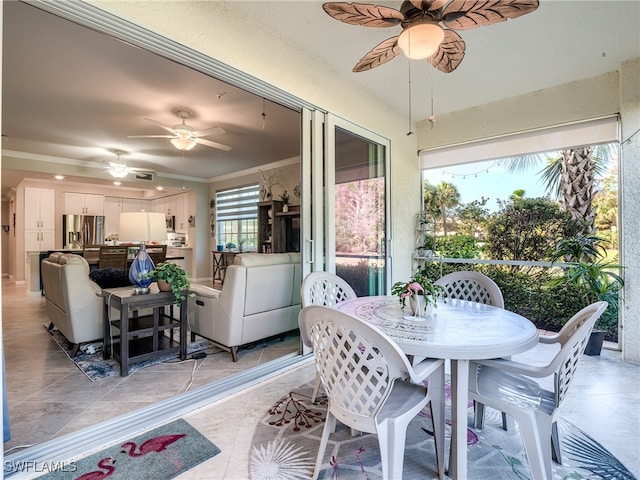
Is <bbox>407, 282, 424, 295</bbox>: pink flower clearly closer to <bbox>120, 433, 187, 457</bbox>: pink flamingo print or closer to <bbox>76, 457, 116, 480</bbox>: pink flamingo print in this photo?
<bbox>120, 433, 187, 457</bbox>: pink flamingo print

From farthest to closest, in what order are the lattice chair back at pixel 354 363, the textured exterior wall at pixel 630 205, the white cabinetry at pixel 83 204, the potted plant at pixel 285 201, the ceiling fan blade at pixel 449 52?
1. the white cabinetry at pixel 83 204
2. the potted plant at pixel 285 201
3. the textured exterior wall at pixel 630 205
4. the ceiling fan blade at pixel 449 52
5. the lattice chair back at pixel 354 363

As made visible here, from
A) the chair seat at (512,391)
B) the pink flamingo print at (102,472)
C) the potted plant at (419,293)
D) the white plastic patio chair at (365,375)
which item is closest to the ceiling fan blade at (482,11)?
the potted plant at (419,293)

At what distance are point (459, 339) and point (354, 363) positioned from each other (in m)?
0.54

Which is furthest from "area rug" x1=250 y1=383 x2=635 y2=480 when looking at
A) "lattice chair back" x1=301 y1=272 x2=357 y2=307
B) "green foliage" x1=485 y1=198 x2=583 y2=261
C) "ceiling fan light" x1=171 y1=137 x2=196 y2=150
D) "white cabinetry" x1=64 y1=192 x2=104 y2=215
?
"white cabinetry" x1=64 y1=192 x2=104 y2=215

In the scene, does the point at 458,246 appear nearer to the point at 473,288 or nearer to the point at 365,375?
the point at 473,288

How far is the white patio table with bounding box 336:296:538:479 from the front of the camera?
138 cm

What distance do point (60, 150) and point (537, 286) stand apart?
8045 mm

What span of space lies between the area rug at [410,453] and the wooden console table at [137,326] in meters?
1.43

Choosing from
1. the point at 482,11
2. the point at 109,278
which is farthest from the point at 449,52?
the point at 109,278

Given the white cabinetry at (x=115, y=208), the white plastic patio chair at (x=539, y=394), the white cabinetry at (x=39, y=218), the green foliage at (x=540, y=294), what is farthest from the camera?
the white cabinetry at (x=115, y=208)

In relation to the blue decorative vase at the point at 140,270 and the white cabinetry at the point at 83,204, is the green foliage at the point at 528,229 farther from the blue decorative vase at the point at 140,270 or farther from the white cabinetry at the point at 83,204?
the white cabinetry at the point at 83,204

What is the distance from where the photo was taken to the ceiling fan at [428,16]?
1743mm

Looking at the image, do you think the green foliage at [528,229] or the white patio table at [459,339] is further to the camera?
the green foliage at [528,229]

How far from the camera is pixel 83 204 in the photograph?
817 centimetres
